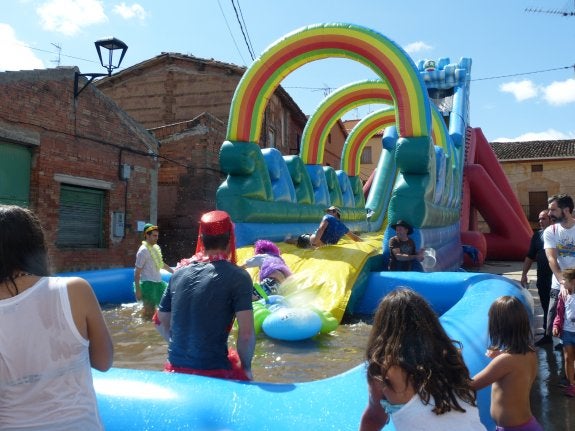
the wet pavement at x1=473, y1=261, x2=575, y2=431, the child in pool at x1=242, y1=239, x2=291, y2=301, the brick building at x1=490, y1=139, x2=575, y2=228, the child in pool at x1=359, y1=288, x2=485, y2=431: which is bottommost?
the wet pavement at x1=473, y1=261, x2=575, y2=431

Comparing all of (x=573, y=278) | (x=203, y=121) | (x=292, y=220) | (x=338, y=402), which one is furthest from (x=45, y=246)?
(x=203, y=121)

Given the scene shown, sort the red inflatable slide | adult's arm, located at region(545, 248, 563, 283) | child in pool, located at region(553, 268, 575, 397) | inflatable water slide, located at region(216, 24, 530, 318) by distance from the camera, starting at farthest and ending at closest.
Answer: the red inflatable slide
inflatable water slide, located at region(216, 24, 530, 318)
adult's arm, located at region(545, 248, 563, 283)
child in pool, located at region(553, 268, 575, 397)

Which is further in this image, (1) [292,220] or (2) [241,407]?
(1) [292,220]

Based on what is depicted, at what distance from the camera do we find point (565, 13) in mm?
18062

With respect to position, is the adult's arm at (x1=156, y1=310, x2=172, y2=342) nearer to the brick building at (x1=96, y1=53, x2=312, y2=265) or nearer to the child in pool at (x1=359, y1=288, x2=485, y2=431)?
the child in pool at (x1=359, y1=288, x2=485, y2=431)

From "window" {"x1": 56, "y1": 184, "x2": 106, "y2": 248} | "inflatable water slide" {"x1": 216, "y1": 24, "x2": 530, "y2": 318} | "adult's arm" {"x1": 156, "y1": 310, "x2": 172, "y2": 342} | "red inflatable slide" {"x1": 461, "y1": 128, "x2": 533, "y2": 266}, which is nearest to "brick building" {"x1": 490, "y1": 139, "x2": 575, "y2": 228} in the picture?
"red inflatable slide" {"x1": 461, "y1": 128, "x2": 533, "y2": 266}

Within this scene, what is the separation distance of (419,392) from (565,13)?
20583 millimetres

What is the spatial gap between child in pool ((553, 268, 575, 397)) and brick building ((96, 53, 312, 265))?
908 centimetres

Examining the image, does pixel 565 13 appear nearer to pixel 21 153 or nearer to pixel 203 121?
pixel 203 121

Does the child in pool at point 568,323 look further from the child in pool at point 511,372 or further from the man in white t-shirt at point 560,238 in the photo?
the child in pool at point 511,372

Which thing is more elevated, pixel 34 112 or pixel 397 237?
pixel 34 112

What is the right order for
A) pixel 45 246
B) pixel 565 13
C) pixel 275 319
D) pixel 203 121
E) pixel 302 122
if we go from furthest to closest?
pixel 302 122, pixel 565 13, pixel 203 121, pixel 275 319, pixel 45 246

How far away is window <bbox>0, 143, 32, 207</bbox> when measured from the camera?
7684 mm

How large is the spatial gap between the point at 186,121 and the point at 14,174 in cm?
646
